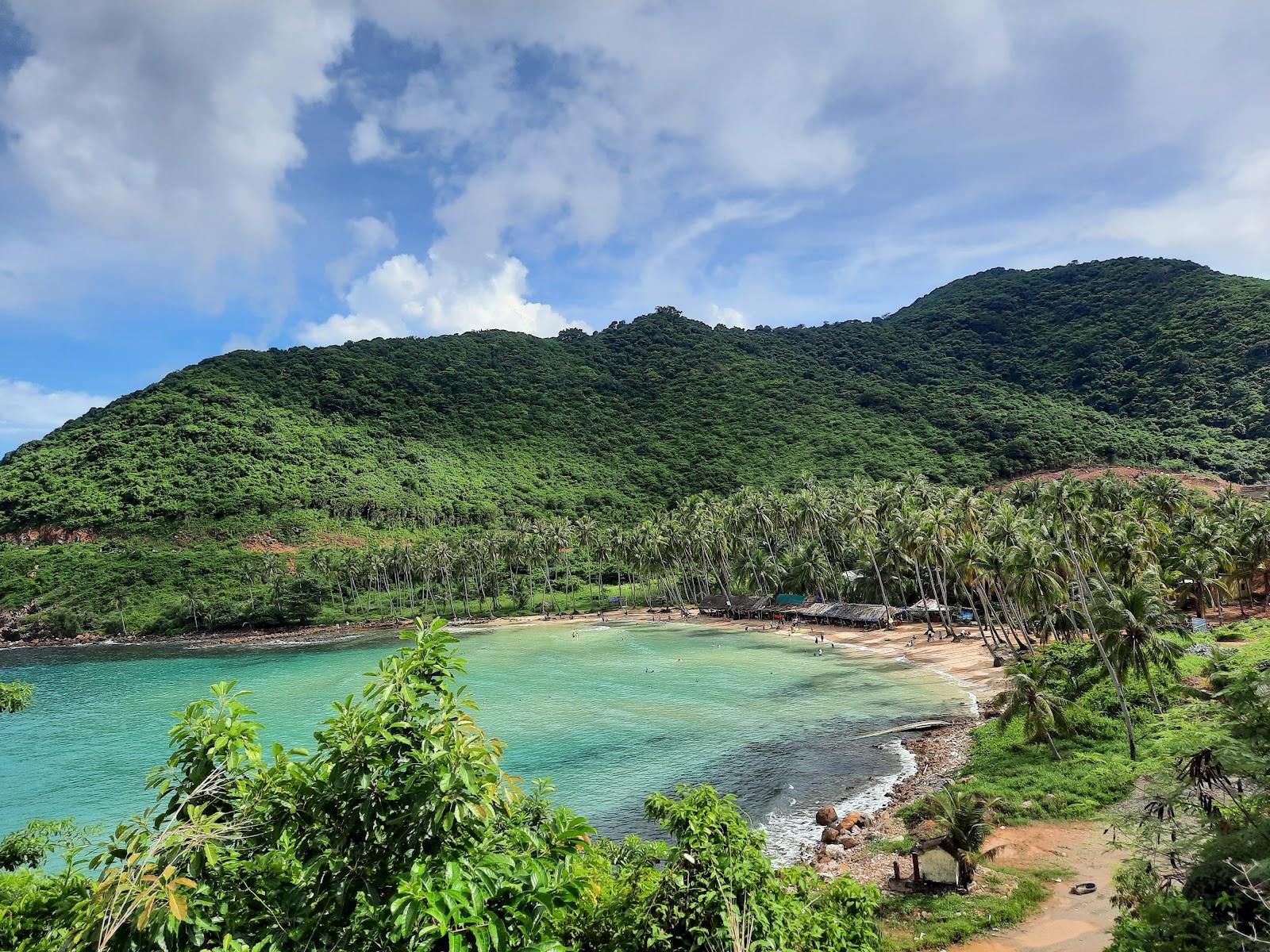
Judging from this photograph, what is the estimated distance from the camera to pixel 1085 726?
31797mm

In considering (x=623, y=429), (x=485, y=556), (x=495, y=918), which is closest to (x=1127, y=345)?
(x=623, y=429)

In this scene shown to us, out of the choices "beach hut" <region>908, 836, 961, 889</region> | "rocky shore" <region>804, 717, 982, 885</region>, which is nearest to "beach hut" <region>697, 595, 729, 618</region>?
"rocky shore" <region>804, 717, 982, 885</region>

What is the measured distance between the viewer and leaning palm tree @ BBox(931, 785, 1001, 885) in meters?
20.6

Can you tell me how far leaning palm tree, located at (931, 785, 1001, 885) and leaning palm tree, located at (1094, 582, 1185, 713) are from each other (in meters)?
12.7

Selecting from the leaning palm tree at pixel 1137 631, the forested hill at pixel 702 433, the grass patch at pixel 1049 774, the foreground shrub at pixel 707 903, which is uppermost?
the forested hill at pixel 702 433

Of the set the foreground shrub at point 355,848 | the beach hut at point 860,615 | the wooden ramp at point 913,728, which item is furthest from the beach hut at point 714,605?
the foreground shrub at point 355,848

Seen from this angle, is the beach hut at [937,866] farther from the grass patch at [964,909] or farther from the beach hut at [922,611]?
the beach hut at [922,611]

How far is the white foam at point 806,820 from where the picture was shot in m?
24.9

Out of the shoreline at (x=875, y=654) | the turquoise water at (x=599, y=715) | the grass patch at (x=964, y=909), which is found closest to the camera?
the grass patch at (x=964, y=909)

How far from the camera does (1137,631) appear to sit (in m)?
29.1

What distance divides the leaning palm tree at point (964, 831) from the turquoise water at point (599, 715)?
640 centimetres

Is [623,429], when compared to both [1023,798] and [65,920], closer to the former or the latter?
[1023,798]

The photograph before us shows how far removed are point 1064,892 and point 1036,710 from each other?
1177 cm

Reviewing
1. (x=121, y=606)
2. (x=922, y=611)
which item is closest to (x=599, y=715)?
(x=922, y=611)
